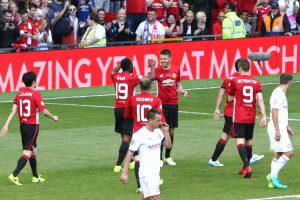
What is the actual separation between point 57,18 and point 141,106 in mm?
16888

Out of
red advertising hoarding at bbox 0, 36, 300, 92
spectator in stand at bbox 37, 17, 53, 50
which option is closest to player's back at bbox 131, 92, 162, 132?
red advertising hoarding at bbox 0, 36, 300, 92

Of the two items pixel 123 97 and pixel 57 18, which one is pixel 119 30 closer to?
pixel 57 18

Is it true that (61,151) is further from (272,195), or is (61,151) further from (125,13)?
(125,13)

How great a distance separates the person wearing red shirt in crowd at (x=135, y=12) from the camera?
37.4 m

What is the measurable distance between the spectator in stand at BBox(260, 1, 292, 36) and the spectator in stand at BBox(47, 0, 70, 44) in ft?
24.1

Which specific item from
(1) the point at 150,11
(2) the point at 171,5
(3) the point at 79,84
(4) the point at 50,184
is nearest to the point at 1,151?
(4) the point at 50,184

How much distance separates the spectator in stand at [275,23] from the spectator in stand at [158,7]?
3.64m

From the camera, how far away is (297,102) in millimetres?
32344

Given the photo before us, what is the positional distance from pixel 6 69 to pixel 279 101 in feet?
48.7

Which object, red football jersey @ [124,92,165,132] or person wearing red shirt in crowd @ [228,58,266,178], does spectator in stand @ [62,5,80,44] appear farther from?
red football jersey @ [124,92,165,132]

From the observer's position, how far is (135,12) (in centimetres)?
3744

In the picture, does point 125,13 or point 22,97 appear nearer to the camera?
point 22,97

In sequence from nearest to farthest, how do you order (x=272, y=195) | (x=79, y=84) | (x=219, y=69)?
1. (x=272, y=195)
2. (x=79, y=84)
3. (x=219, y=69)

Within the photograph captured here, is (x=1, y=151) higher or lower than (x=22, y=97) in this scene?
lower
